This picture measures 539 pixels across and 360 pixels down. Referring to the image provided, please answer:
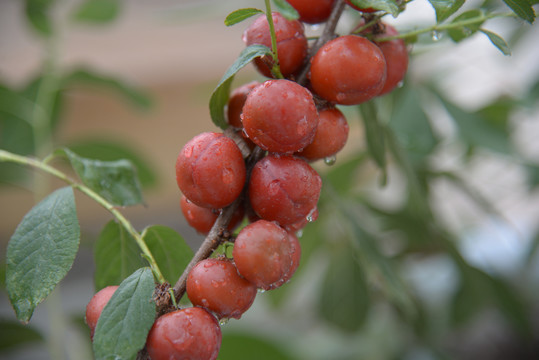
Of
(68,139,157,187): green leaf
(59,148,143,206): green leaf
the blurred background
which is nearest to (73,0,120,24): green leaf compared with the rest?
the blurred background

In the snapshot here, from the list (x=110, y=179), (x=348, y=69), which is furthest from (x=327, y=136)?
(x=110, y=179)

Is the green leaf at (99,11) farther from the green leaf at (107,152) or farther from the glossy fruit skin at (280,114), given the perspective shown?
the glossy fruit skin at (280,114)

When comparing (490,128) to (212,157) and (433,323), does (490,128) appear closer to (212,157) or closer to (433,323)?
(433,323)

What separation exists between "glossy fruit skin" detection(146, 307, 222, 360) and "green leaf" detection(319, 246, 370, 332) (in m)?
→ 0.36

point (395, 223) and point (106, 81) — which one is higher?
point (106, 81)

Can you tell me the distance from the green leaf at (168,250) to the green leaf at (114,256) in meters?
0.01

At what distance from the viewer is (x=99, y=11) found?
1.78 ft

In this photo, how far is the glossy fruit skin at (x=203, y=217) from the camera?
25 cm

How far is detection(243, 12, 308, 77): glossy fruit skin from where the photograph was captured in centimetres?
25

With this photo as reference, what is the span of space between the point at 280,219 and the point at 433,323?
47 cm

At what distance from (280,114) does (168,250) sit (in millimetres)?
113

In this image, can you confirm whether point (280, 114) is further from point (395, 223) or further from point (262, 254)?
point (395, 223)

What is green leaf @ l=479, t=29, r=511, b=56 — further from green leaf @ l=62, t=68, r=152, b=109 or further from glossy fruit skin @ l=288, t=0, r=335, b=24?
green leaf @ l=62, t=68, r=152, b=109

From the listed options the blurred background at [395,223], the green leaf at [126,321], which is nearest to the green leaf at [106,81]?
the blurred background at [395,223]
